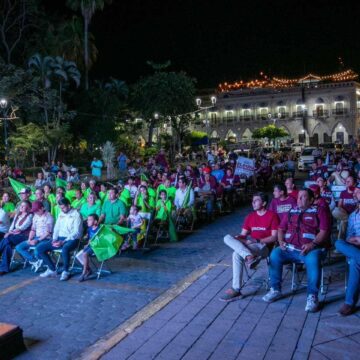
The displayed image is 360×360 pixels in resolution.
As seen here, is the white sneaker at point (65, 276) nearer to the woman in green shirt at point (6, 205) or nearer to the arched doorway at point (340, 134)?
the woman in green shirt at point (6, 205)

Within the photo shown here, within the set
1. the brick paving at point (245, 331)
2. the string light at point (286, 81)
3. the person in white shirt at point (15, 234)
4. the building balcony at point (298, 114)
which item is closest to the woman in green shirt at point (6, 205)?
the person in white shirt at point (15, 234)

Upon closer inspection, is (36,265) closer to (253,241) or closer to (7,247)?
(7,247)

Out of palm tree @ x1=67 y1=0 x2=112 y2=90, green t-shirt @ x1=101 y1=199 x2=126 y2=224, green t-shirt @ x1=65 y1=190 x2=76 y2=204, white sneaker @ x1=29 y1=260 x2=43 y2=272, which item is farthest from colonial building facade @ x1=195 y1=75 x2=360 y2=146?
white sneaker @ x1=29 y1=260 x2=43 y2=272

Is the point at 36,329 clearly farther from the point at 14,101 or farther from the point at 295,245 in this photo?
the point at 14,101

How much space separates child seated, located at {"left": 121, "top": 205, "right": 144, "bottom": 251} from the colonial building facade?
55732 millimetres

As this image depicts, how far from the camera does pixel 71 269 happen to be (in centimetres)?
835

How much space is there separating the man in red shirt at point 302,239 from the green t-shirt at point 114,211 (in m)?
4.33

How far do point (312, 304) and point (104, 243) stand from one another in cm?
362

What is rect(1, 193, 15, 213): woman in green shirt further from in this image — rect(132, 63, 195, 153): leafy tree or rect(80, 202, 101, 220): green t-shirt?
rect(132, 63, 195, 153): leafy tree

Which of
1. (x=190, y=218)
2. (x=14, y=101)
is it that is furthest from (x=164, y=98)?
(x=190, y=218)

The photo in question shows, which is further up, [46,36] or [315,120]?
[46,36]

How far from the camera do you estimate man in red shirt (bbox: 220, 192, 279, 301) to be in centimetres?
630

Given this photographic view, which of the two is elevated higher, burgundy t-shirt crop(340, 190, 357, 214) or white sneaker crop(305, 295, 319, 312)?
burgundy t-shirt crop(340, 190, 357, 214)

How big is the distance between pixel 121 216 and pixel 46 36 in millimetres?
33048
